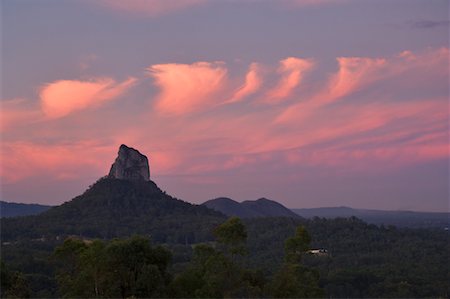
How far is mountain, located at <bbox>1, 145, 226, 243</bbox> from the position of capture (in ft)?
429

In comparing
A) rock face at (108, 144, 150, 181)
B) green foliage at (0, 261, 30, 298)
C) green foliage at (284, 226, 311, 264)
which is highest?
rock face at (108, 144, 150, 181)

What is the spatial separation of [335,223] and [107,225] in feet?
174

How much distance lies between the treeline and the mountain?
83363mm

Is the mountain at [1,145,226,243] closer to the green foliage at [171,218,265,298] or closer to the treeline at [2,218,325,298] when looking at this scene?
the treeline at [2,218,325,298]

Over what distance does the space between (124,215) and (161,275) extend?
114941 millimetres

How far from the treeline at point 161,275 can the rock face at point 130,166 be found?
134 m

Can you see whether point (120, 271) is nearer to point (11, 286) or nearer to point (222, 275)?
point (222, 275)

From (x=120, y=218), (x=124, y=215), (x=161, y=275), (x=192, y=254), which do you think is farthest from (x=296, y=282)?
(x=124, y=215)

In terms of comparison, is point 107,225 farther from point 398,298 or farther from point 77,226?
point 398,298

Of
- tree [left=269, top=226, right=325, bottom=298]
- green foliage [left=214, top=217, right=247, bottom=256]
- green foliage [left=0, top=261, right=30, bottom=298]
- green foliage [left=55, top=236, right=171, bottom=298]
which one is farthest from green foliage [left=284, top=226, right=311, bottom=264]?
green foliage [left=0, top=261, right=30, bottom=298]

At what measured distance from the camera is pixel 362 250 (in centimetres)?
12725

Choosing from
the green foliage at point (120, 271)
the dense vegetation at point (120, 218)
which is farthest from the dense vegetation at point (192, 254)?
the dense vegetation at point (120, 218)

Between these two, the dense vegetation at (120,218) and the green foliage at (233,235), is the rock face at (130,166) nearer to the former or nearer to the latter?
the dense vegetation at (120,218)

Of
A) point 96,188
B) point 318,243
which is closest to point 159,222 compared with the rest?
point 96,188
